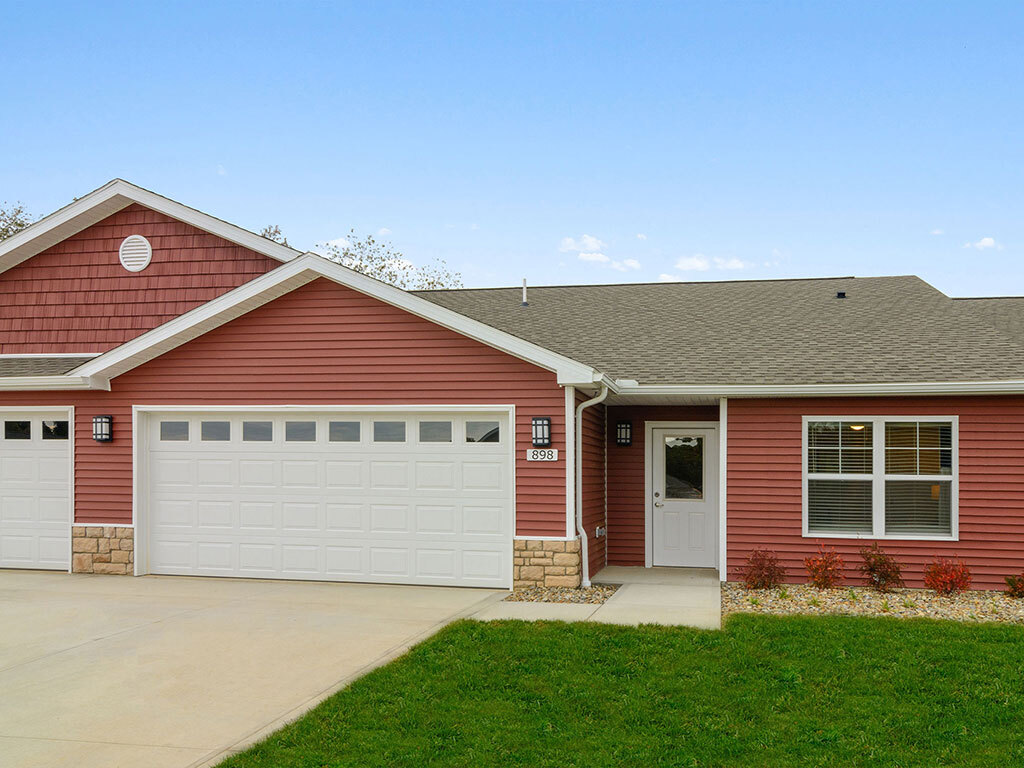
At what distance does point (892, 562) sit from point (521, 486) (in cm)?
469

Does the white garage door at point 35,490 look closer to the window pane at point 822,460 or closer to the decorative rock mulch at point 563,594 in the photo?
the decorative rock mulch at point 563,594

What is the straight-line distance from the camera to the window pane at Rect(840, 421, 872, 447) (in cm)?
1176

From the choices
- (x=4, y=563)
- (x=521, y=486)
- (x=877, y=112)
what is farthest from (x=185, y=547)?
(x=877, y=112)

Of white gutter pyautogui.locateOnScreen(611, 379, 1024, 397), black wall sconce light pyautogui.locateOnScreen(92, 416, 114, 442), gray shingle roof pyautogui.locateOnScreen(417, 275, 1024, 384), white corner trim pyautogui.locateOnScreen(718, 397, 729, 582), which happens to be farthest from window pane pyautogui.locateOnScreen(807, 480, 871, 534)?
black wall sconce light pyautogui.locateOnScreen(92, 416, 114, 442)

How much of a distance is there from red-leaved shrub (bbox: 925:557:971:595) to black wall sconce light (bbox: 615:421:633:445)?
169 inches

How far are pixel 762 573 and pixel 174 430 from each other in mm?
7893

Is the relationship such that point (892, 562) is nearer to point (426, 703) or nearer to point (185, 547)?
point (426, 703)

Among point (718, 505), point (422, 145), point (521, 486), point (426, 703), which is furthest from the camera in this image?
point (422, 145)

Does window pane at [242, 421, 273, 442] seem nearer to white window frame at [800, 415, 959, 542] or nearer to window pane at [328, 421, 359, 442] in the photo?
window pane at [328, 421, 359, 442]

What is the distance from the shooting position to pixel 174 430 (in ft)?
41.1

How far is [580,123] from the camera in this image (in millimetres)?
23188

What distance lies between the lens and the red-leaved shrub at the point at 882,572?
1136cm

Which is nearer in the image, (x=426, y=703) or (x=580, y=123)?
(x=426, y=703)

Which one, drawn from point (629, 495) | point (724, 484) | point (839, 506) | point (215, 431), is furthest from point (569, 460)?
point (215, 431)
